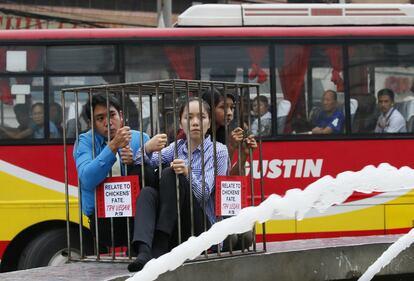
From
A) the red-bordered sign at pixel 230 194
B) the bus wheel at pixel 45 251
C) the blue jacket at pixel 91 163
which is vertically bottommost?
the bus wheel at pixel 45 251

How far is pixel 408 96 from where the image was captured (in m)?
10.9

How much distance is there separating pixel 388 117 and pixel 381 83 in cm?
39

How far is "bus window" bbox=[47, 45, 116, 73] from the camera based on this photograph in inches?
411

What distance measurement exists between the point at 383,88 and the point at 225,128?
530 cm

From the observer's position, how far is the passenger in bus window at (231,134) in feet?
19.2

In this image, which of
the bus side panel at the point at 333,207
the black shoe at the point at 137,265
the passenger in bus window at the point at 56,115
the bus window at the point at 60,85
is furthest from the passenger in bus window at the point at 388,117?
the black shoe at the point at 137,265

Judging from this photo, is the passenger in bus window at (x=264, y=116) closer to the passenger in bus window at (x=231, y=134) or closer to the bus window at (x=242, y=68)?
the bus window at (x=242, y=68)

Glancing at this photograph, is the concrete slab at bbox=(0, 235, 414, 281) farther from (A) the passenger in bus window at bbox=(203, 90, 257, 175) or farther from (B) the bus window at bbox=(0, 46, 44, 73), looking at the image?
(B) the bus window at bbox=(0, 46, 44, 73)

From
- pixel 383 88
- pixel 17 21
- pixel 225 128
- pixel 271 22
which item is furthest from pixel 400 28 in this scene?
pixel 17 21

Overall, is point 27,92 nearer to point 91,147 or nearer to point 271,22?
point 271,22

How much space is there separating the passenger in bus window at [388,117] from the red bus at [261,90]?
57 mm

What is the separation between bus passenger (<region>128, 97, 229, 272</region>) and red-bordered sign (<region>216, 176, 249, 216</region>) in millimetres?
83

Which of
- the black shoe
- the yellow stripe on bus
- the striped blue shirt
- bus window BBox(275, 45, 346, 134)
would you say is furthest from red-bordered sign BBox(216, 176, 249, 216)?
bus window BBox(275, 45, 346, 134)

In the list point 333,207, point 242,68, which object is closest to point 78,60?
point 242,68
